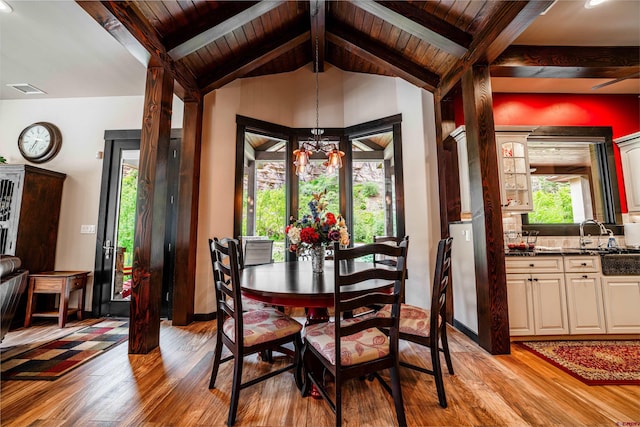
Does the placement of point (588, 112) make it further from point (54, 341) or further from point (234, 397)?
point (54, 341)

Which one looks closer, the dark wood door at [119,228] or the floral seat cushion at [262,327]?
the floral seat cushion at [262,327]

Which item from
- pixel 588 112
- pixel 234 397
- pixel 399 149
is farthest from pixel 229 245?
pixel 588 112

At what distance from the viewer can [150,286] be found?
249 centimetres

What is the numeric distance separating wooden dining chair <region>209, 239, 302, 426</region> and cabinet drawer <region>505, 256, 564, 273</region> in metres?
2.22

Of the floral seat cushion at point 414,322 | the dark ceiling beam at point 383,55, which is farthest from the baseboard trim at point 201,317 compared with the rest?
the dark ceiling beam at point 383,55

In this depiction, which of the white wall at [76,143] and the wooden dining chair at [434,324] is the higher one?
the white wall at [76,143]

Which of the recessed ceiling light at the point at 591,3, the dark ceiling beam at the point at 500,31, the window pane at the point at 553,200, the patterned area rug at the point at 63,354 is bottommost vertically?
the patterned area rug at the point at 63,354

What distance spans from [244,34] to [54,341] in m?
3.88

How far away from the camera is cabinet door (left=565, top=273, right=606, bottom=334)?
2584 mm

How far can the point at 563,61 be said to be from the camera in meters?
2.76

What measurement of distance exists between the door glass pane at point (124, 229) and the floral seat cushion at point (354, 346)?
10.7 feet

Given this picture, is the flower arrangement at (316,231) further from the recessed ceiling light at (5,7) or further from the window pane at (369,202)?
the recessed ceiling light at (5,7)

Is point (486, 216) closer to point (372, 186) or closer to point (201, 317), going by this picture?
point (372, 186)

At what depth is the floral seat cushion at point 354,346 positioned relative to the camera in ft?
4.69
